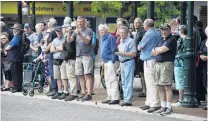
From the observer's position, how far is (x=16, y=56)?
16.0 metres

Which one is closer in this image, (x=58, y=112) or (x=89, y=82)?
(x=58, y=112)

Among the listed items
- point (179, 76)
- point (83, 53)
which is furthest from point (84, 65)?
point (179, 76)

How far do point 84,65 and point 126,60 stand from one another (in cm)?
135

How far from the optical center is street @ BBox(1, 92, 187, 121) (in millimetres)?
11453

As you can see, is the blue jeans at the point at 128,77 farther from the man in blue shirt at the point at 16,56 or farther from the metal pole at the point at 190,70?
the man in blue shirt at the point at 16,56

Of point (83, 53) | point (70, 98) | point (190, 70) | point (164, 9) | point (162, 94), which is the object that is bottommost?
point (70, 98)

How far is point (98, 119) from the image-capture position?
37.3 feet

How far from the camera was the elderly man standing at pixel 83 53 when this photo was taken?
13.8 meters

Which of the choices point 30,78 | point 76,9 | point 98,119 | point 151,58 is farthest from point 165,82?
point 76,9

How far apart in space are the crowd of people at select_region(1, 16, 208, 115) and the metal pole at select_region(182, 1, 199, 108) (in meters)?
0.23

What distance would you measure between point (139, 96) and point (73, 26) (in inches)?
102

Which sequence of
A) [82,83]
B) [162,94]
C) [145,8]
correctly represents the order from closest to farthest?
1. [162,94]
2. [82,83]
3. [145,8]

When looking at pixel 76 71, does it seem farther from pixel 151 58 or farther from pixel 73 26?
pixel 151 58

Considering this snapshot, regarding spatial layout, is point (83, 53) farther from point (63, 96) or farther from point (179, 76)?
point (179, 76)
